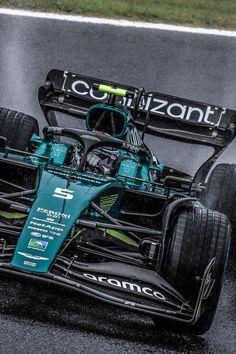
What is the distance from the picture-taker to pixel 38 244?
5480mm

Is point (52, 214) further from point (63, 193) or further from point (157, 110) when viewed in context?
point (157, 110)

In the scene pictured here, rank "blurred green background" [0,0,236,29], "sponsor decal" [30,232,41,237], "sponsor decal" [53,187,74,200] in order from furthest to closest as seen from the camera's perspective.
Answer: "blurred green background" [0,0,236,29] < "sponsor decal" [53,187,74,200] < "sponsor decal" [30,232,41,237]

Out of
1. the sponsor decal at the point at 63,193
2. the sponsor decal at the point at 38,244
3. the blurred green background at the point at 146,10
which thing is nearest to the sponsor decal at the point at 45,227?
the sponsor decal at the point at 38,244

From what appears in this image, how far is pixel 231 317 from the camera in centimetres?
609

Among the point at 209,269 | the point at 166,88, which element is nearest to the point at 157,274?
the point at 209,269

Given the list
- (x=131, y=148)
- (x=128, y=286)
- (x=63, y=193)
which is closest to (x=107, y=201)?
(x=63, y=193)

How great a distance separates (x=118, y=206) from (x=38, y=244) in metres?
1.24

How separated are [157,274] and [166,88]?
5.56 meters

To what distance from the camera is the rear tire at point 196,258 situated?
18.0ft

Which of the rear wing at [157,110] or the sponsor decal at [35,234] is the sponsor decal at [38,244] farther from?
the rear wing at [157,110]

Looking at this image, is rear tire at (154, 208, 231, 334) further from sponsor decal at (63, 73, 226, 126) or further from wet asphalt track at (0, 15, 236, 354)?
wet asphalt track at (0, 15, 236, 354)

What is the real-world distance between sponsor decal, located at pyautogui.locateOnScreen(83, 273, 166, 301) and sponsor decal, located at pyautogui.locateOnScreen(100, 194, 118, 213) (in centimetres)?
99

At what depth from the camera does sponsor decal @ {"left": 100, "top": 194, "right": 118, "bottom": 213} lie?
6.32 meters

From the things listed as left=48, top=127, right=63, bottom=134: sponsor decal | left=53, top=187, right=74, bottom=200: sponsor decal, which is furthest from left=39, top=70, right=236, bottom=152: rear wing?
left=53, top=187, right=74, bottom=200: sponsor decal
